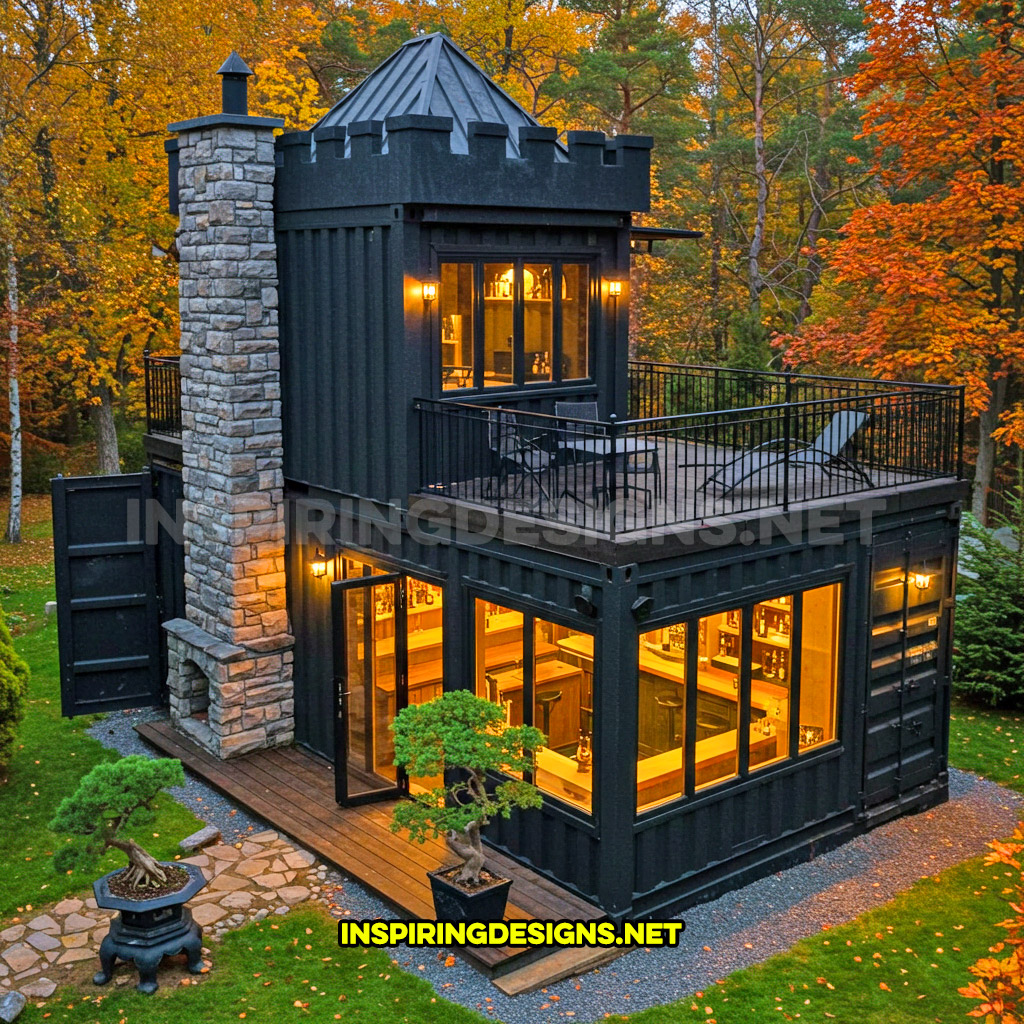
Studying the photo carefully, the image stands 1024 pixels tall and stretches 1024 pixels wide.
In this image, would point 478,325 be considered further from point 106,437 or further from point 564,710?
point 106,437

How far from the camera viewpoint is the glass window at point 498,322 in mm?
10500

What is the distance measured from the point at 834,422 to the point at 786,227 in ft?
69.9

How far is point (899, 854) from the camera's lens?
9961 millimetres

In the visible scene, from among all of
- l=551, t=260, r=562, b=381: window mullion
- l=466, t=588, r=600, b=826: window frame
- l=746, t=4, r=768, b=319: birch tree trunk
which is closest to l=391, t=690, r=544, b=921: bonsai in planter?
l=466, t=588, r=600, b=826: window frame

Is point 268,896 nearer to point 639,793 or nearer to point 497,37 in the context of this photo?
point 639,793

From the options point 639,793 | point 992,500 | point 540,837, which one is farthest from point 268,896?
point 992,500

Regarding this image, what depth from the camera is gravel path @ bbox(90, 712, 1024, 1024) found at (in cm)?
769

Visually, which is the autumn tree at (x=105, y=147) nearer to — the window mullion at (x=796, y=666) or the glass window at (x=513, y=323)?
the glass window at (x=513, y=323)

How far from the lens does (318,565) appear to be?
11.4 metres

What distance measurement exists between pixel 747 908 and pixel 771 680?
5.94 feet

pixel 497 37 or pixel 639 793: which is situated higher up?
pixel 497 37

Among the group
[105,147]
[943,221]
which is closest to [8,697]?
[105,147]

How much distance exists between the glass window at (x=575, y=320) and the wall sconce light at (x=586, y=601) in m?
3.61

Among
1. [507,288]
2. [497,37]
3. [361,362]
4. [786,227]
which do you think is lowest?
[361,362]
